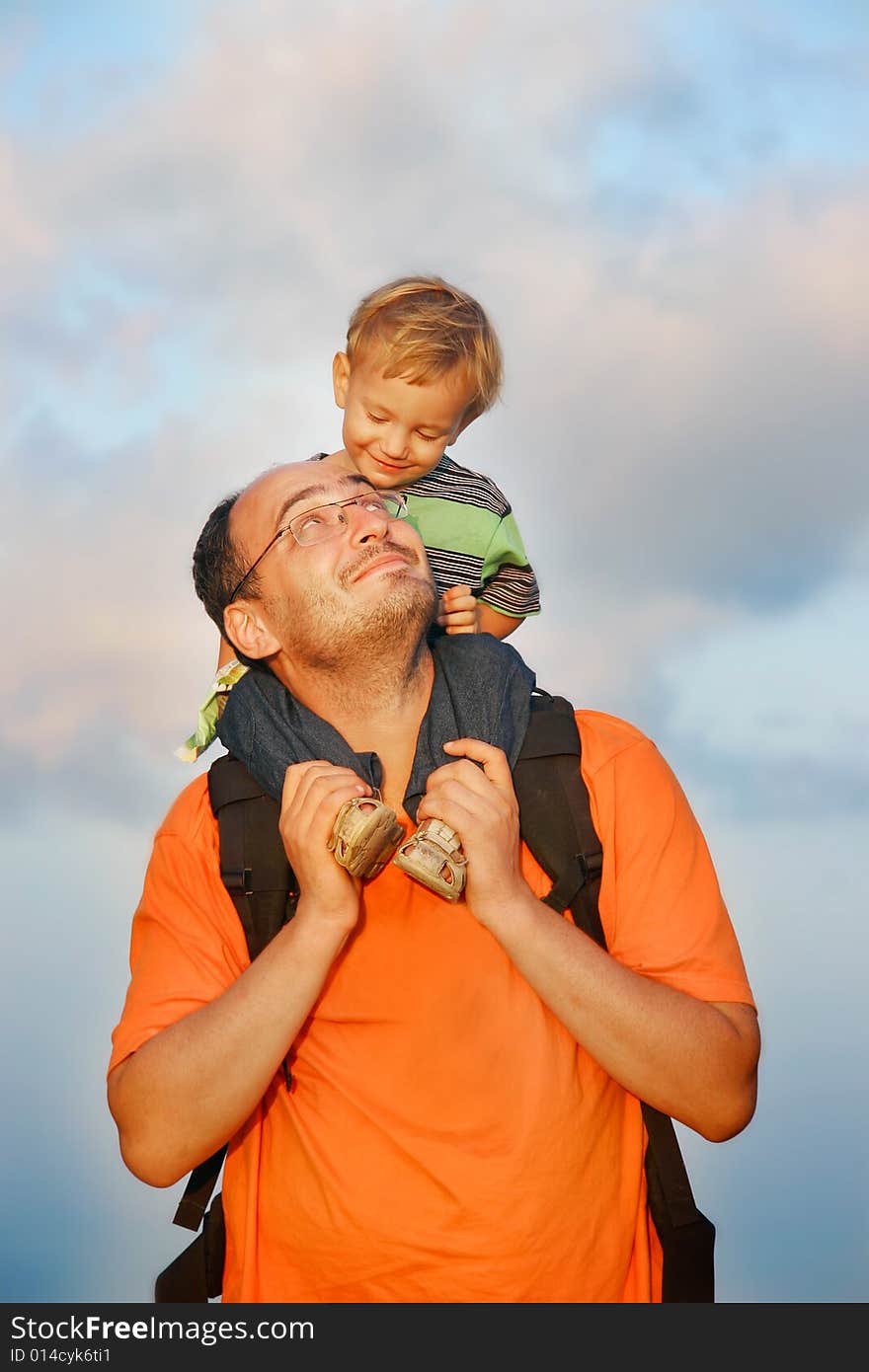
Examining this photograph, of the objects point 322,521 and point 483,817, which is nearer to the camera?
point 483,817

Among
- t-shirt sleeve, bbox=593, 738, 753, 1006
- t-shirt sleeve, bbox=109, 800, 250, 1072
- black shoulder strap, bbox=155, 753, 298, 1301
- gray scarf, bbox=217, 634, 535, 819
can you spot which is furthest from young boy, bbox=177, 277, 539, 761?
t-shirt sleeve, bbox=109, 800, 250, 1072

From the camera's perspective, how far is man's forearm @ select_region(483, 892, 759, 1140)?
13.4 ft

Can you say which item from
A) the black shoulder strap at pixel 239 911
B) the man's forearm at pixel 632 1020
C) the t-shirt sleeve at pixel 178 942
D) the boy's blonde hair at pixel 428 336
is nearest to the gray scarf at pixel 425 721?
the black shoulder strap at pixel 239 911

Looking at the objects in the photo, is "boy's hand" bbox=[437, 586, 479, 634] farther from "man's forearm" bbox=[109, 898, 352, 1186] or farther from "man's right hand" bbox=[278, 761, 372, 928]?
"man's forearm" bbox=[109, 898, 352, 1186]

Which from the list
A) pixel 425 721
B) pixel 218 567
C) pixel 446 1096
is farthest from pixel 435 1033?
pixel 218 567

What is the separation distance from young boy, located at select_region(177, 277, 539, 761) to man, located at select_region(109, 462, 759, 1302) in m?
1.53

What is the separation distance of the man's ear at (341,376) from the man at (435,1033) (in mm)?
2083

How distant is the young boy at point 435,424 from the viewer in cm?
631

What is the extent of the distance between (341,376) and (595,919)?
3.41 meters

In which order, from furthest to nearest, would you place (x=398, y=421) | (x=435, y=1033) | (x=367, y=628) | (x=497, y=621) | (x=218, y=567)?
(x=497, y=621) < (x=398, y=421) < (x=218, y=567) < (x=367, y=628) < (x=435, y=1033)

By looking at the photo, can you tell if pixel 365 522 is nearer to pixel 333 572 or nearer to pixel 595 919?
pixel 333 572

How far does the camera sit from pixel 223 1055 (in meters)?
4.14

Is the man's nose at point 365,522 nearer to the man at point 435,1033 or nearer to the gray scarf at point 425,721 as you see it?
the man at point 435,1033
